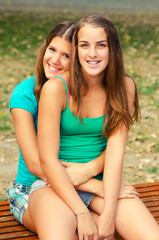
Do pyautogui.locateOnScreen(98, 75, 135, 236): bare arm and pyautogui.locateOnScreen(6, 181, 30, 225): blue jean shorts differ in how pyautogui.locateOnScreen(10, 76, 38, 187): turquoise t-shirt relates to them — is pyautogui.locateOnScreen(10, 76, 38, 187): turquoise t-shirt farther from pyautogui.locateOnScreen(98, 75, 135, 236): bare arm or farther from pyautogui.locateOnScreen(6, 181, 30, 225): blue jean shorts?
pyautogui.locateOnScreen(98, 75, 135, 236): bare arm

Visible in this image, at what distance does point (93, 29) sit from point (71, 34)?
1.11 ft

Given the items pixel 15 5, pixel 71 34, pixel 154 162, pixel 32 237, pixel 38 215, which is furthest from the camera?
pixel 15 5

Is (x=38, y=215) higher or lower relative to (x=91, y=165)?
lower

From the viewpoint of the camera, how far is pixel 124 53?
1005 cm

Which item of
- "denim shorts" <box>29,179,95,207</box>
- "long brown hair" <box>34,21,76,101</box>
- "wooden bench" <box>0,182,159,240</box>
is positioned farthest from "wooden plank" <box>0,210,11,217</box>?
"long brown hair" <box>34,21,76,101</box>

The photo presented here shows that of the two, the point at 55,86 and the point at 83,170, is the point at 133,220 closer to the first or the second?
the point at 83,170

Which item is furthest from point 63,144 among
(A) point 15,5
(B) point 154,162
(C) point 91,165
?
(A) point 15,5

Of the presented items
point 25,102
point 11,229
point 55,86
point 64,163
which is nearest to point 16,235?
point 11,229

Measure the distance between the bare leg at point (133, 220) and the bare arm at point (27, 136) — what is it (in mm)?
469

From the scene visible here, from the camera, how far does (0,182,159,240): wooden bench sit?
2678 millimetres

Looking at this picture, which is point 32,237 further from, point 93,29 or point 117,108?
point 93,29

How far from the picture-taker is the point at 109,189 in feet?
8.55

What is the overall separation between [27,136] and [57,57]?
56 cm

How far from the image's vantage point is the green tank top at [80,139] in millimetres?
2674
